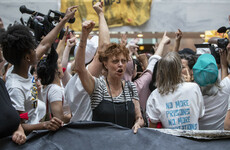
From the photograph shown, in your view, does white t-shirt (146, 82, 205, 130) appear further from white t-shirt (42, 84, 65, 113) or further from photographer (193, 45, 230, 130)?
white t-shirt (42, 84, 65, 113)

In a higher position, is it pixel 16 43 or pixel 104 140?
pixel 16 43

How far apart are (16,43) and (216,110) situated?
74.8 inches

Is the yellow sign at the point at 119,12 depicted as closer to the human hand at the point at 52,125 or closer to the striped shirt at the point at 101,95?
the striped shirt at the point at 101,95

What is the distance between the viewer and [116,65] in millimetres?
2154

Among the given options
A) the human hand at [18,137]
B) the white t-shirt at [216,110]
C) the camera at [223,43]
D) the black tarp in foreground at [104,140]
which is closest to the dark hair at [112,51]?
the black tarp in foreground at [104,140]

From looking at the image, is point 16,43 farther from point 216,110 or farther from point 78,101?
point 216,110

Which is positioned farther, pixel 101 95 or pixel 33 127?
A: pixel 101 95

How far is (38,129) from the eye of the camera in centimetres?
180

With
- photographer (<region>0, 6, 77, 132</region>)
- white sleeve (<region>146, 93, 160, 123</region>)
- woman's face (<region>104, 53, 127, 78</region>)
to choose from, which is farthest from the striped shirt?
photographer (<region>0, 6, 77, 132</region>)

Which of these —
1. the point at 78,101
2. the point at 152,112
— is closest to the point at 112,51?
the point at 78,101

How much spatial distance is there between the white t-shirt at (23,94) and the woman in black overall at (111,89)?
44 centimetres

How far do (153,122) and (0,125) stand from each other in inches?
52.3

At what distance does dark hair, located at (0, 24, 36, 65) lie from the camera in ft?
6.53

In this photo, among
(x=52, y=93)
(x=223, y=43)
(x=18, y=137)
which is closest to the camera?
(x=18, y=137)
